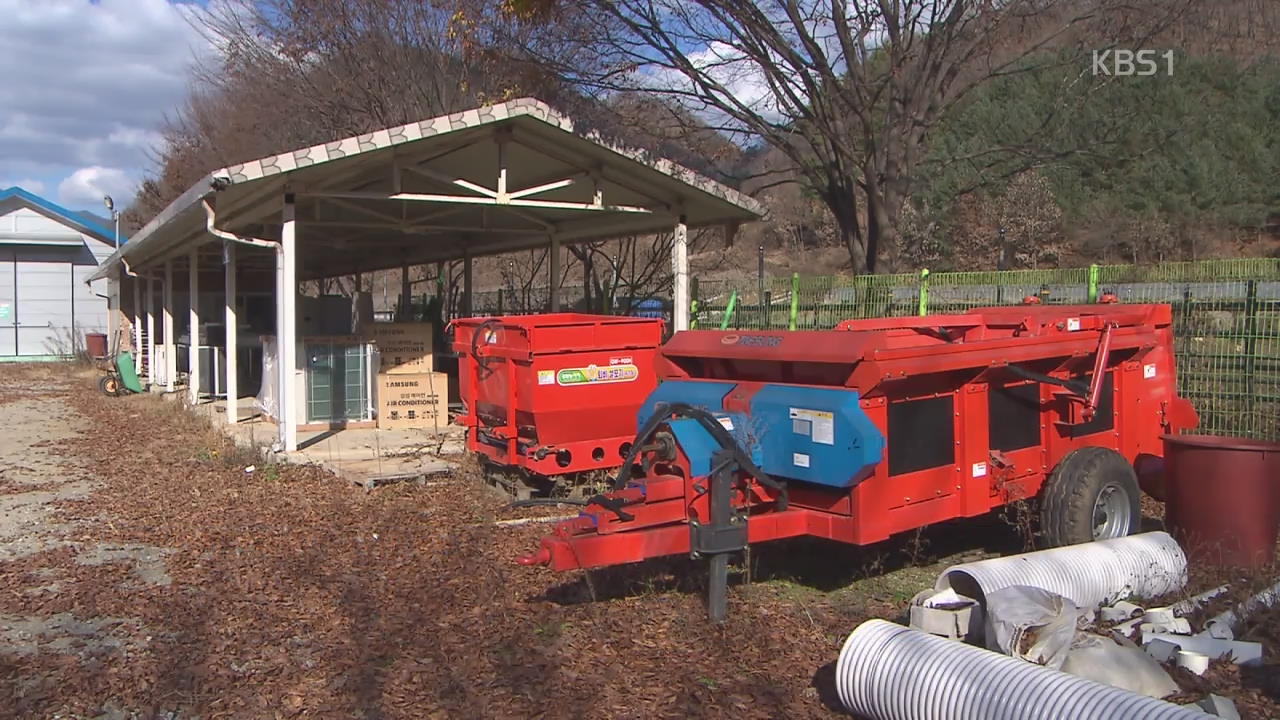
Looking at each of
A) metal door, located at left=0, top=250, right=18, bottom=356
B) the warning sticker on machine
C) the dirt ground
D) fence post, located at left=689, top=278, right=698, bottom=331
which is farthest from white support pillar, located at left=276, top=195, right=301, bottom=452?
metal door, located at left=0, top=250, right=18, bottom=356

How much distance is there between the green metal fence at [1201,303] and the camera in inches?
391

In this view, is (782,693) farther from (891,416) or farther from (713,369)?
(713,369)

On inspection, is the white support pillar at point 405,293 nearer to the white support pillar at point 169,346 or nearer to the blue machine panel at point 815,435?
the white support pillar at point 169,346

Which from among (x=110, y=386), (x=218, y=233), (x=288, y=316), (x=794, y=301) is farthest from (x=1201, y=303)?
(x=110, y=386)

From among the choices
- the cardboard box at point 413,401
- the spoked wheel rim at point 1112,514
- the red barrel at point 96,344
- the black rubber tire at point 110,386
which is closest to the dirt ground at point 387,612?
the spoked wheel rim at point 1112,514

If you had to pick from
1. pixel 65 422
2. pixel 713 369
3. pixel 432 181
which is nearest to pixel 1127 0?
pixel 432 181

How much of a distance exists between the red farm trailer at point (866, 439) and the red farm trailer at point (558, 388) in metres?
2.16

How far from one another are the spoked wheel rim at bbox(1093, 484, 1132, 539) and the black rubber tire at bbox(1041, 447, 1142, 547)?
16cm

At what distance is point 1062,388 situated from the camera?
6301 mm

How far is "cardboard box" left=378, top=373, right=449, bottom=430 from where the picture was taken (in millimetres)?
12805

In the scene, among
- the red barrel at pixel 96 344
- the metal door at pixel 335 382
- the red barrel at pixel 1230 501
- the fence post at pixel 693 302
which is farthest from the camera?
the red barrel at pixel 96 344

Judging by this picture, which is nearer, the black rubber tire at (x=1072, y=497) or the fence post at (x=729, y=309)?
the black rubber tire at (x=1072, y=497)

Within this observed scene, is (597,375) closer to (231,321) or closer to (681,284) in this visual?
(681,284)

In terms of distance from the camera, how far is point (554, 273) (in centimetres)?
1476
